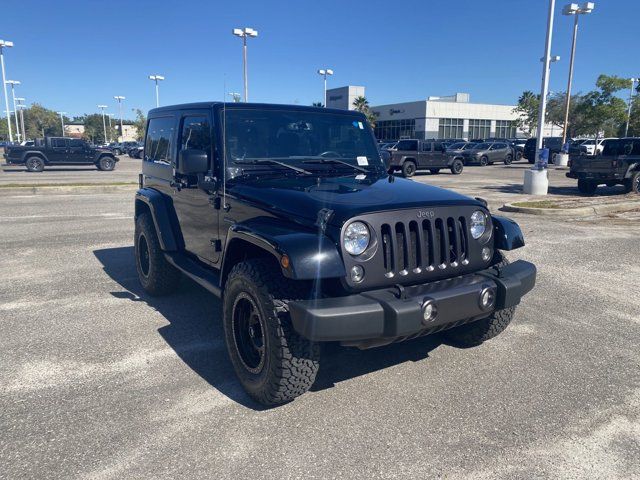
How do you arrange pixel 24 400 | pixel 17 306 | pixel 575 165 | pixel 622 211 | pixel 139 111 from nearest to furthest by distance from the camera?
pixel 24 400 → pixel 17 306 → pixel 622 211 → pixel 575 165 → pixel 139 111

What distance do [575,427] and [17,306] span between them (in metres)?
5.16

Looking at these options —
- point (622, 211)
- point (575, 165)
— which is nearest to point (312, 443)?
point (622, 211)

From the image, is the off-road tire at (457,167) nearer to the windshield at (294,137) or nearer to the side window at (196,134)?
the windshield at (294,137)

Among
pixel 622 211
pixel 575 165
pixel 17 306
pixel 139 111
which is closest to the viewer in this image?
pixel 17 306

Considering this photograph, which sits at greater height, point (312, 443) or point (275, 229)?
point (275, 229)

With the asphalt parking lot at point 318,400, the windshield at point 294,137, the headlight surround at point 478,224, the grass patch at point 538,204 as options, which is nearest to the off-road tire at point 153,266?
the asphalt parking lot at point 318,400

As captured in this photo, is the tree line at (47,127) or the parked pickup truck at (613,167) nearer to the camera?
the parked pickup truck at (613,167)

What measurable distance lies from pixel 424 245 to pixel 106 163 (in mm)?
26949

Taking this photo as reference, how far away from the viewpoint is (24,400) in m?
3.27

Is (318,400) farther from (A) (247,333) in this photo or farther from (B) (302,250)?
(B) (302,250)

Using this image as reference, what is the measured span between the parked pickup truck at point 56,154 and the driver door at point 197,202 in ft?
77.3

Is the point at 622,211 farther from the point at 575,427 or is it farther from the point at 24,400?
the point at 24,400

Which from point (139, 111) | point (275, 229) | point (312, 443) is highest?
point (139, 111)

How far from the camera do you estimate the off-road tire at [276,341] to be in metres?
2.97
